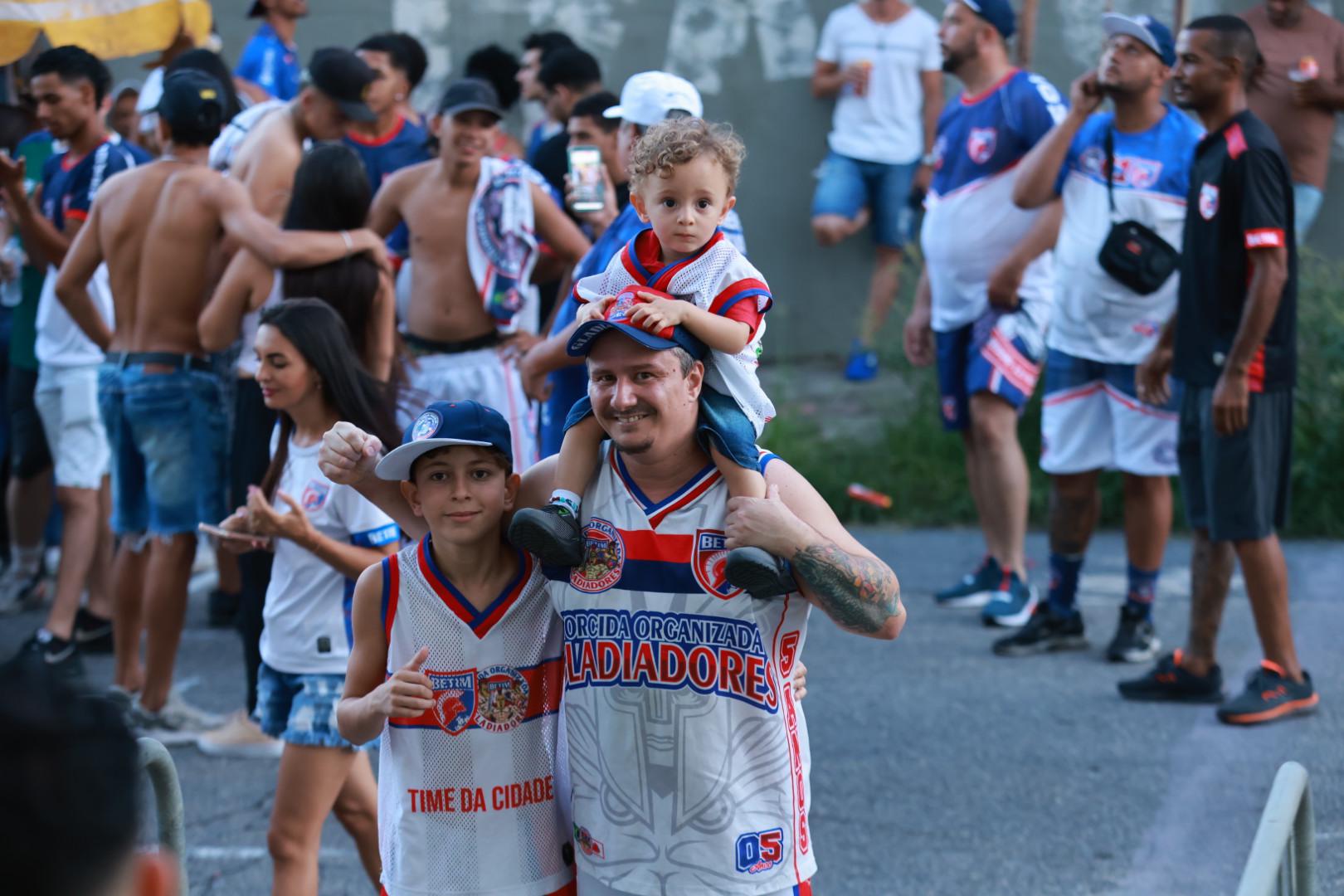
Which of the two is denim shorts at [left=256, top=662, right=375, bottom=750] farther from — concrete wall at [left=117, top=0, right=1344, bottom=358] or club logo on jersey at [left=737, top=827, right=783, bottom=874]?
concrete wall at [left=117, top=0, right=1344, bottom=358]

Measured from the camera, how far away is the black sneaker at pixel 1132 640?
21.0 ft

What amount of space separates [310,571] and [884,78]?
296 inches

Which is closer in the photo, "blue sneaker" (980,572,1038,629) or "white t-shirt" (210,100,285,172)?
"white t-shirt" (210,100,285,172)

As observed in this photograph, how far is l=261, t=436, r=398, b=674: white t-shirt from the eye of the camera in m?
3.96

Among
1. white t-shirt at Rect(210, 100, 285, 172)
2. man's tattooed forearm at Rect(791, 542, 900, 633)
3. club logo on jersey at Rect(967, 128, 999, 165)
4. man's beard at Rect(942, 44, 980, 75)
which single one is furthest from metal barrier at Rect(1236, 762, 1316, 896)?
white t-shirt at Rect(210, 100, 285, 172)

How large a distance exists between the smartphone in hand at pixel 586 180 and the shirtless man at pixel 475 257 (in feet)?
1.75

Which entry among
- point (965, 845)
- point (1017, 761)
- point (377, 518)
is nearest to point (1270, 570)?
point (1017, 761)

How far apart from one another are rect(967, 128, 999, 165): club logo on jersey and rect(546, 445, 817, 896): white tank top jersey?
4.61 meters

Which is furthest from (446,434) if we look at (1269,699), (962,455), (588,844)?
(962,455)

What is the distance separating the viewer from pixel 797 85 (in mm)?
11188

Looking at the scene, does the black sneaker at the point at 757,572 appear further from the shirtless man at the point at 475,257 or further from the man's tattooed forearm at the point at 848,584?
the shirtless man at the point at 475,257

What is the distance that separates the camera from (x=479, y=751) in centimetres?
281

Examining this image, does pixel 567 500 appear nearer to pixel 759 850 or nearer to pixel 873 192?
pixel 759 850

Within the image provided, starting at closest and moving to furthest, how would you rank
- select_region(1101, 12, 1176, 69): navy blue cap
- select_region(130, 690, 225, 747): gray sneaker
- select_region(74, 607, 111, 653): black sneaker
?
select_region(130, 690, 225, 747): gray sneaker → select_region(1101, 12, 1176, 69): navy blue cap → select_region(74, 607, 111, 653): black sneaker
